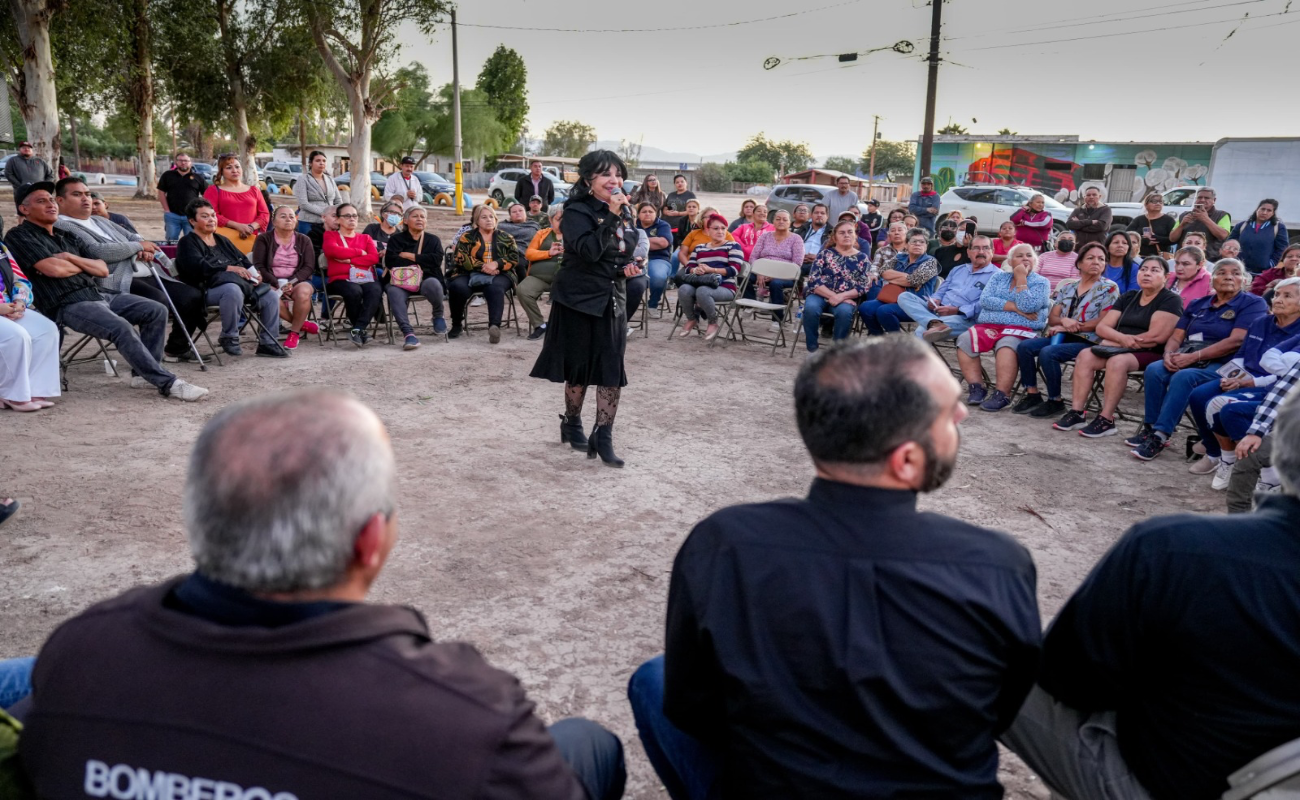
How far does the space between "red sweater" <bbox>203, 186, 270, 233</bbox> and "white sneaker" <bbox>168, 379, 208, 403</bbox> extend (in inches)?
94.1

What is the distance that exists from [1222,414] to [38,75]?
15.9 metres

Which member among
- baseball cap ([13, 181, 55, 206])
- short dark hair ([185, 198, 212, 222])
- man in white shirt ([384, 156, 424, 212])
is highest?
man in white shirt ([384, 156, 424, 212])

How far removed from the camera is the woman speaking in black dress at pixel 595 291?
181 inches

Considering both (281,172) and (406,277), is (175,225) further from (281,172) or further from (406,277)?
(281,172)

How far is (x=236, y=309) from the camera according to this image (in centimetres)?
721

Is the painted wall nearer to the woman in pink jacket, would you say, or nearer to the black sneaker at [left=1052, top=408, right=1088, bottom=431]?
the woman in pink jacket

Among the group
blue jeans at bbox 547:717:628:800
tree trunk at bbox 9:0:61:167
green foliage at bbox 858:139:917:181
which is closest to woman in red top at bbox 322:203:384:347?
blue jeans at bbox 547:717:628:800

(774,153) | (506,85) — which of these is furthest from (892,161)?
(506,85)

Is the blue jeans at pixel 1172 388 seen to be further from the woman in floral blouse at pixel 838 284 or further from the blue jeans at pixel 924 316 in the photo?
the woman in floral blouse at pixel 838 284

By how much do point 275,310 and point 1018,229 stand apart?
366 inches

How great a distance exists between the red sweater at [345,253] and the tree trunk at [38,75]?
27.2 feet

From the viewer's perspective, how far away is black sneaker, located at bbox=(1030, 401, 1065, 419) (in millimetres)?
6633

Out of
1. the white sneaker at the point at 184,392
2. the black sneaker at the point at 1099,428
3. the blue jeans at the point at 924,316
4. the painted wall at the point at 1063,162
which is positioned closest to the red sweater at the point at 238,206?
the white sneaker at the point at 184,392

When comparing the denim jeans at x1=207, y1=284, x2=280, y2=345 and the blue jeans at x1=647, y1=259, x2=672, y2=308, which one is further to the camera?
the blue jeans at x1=647, y1=259, x2=672, y2=308
